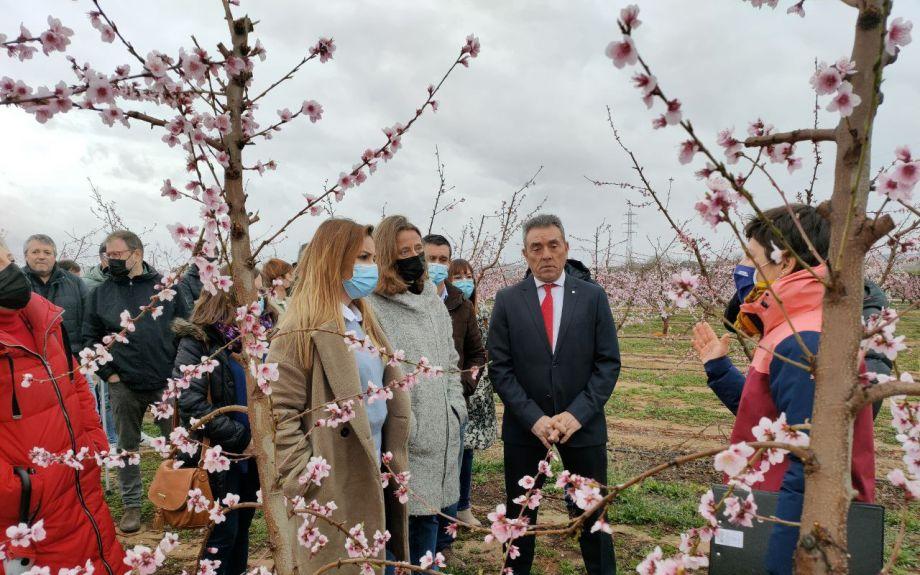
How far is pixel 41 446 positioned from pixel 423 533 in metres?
1.83

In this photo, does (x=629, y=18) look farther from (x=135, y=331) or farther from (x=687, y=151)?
A: (x=135, y=331)

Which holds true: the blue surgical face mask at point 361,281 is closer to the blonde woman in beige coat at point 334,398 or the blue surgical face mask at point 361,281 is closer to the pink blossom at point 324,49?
the blonde woman in beige coat at point 334,398

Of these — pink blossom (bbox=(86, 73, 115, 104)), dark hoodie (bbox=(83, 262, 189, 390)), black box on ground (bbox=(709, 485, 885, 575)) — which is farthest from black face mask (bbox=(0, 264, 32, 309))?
black box on ground (bbox=(709, 485, 885, 575))

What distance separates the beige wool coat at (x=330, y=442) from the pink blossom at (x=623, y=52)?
181cm

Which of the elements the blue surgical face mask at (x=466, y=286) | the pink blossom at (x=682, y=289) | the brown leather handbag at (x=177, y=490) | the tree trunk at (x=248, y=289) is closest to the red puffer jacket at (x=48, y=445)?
the brown leather handbag at (x=177, y=490)

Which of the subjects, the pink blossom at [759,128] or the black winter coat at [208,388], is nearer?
the pink blossom at [759,128]

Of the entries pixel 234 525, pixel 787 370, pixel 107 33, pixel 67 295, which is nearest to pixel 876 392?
pixel 787 370

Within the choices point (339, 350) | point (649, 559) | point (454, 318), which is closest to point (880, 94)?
point (649, 559)

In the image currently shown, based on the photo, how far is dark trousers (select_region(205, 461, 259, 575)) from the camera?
291 centimetres

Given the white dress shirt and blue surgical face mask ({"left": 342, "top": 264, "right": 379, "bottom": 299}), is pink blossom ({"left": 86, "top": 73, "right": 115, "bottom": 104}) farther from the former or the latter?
the white dress shirt

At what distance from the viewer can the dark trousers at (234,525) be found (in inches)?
114

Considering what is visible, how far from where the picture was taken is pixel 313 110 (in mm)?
1667

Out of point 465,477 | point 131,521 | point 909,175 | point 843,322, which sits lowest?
point 131,521

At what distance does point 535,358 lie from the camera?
325cm
